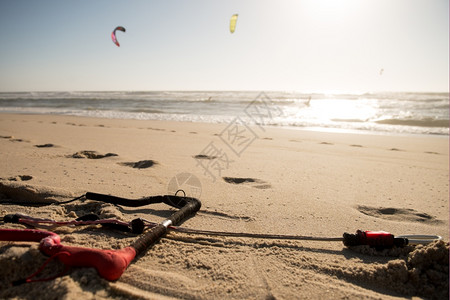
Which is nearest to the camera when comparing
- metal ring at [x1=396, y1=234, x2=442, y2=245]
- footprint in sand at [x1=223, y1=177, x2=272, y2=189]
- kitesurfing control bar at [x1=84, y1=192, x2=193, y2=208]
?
metal ring at [x1=396, y1=234, x2=442, y2=245]

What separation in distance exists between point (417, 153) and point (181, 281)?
6.16m

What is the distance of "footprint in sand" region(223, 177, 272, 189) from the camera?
2986mm

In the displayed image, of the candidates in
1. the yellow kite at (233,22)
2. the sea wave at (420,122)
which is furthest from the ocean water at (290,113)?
the yellow kite at (233,22)

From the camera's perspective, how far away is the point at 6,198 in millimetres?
2283

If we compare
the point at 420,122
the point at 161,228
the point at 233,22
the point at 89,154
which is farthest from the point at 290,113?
the point at 161,228

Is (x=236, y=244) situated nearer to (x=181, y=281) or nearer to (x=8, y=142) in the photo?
(x=181, y=281)

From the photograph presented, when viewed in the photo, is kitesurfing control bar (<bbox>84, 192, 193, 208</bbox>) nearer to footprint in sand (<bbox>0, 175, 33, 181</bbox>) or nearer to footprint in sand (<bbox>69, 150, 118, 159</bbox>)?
footprint in sand (<bbox>0, 175, 33, 181</bbox>)

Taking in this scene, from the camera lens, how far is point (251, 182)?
315 cm

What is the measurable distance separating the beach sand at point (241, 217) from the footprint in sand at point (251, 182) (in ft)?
0.04

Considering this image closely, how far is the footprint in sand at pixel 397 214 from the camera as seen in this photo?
2.29 m

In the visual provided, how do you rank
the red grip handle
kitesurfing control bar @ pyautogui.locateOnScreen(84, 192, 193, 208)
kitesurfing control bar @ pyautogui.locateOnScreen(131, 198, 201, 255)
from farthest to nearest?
kitesurfing control bar @ pyautogui.locateOnScreen(84, 192, 193, 208), kitesurfing control bar @ pyautogui.locateOnScreen(131, 198, 201, 255), the red grip handle

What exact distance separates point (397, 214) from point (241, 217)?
1.41m

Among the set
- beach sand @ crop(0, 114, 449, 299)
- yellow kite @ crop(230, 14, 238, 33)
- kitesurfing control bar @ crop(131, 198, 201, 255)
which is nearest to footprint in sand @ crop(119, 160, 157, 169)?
beach sand @ crop(0, 114, 449, 299)

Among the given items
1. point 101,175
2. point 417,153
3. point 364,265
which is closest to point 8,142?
point 101,175
